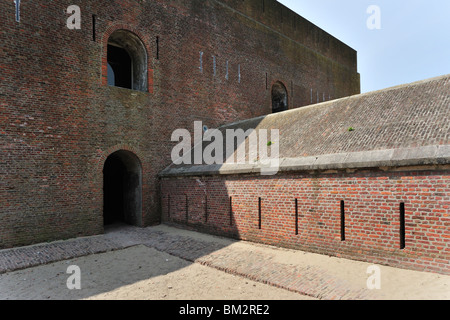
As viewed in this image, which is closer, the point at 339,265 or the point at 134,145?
the point at 339,265

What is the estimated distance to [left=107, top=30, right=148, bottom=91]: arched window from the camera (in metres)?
11.3

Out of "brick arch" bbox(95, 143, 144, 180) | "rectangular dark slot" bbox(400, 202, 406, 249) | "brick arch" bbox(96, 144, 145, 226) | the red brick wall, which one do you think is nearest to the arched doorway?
"brick arch" bbox(96, 144, 145, 226)

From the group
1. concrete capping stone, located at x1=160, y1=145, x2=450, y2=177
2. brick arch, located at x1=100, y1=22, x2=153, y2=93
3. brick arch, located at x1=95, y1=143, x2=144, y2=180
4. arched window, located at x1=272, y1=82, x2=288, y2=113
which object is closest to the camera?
concrete capping stone, located at x1=160, y1=145, x2=450, y2=177

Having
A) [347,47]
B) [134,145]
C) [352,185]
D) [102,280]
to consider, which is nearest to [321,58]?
[347,47]

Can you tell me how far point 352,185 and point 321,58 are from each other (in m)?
17.1

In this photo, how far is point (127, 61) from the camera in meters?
12.2

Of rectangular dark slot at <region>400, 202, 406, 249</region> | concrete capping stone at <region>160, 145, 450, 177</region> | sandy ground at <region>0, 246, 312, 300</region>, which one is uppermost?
concrete capping stone at <region>160, 145, 450, 177</region>

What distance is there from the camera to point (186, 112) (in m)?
12.5

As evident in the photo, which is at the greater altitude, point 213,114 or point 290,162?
point 213,114

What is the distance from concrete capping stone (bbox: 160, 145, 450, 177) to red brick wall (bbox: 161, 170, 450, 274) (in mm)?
194

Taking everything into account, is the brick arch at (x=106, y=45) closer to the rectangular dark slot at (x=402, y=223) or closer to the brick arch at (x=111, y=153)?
the brick arch at (x=111, y=153)

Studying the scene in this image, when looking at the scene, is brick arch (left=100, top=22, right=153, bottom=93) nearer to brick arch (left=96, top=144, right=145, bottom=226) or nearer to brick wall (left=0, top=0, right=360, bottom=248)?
brick wall (left=0, top=0, right=360, bottom=248)

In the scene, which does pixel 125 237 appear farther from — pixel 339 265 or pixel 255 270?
pixel 339 265
